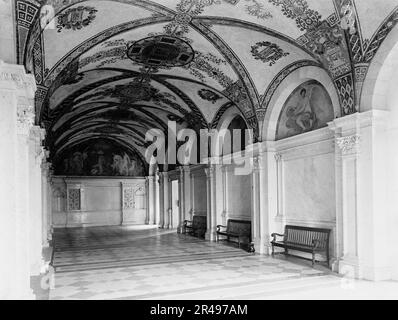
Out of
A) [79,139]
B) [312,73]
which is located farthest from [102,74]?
[79,139]

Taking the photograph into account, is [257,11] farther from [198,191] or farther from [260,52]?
[198,191]

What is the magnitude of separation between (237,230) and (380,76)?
8.12 meters

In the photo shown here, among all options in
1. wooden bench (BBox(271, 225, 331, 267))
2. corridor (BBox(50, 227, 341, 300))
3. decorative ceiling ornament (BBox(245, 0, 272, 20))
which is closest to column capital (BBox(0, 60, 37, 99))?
corridor (BBox(50, 227, 341, 300))

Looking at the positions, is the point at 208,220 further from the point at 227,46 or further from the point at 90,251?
the point at 227,46

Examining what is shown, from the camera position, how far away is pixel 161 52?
38.4 ft

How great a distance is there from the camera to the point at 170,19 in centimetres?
963

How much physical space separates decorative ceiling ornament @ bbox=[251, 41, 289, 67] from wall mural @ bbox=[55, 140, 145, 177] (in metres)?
17.4

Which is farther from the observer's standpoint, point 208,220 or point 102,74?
point 208,220

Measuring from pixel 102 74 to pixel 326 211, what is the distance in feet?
27.2

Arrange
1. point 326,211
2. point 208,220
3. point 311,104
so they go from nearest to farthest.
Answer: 1. point 326,211
2. point 311,104
3. point 208,220

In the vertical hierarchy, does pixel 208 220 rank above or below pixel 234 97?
below

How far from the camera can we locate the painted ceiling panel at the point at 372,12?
7.74 meters

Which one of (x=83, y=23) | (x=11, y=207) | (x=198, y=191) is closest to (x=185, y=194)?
(x=198, y=191)

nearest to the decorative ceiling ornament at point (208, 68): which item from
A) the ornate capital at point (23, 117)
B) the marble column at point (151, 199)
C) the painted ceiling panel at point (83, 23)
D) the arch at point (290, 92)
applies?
the arch at point (290, 92)
